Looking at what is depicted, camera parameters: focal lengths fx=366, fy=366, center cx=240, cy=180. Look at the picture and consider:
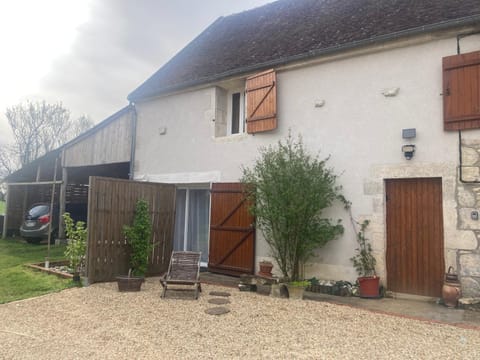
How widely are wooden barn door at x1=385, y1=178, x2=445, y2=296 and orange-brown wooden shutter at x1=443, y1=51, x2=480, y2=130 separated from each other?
97cm

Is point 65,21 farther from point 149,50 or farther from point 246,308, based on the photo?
point 246,308

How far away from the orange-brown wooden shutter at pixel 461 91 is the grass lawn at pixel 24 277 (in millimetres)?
7056

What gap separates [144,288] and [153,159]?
4043 millimetres

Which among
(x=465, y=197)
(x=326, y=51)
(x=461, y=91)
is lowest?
(x=465, y=197)

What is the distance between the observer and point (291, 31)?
8680mm

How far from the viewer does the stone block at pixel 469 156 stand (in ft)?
18.1

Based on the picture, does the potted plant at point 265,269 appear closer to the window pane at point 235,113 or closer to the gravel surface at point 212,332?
the gravel surface at point 212,332

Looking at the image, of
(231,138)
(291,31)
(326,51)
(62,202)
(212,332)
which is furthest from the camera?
(62,202)

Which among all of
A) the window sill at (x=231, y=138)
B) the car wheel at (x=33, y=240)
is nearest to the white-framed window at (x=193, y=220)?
the window sill at (x=231, y=138)

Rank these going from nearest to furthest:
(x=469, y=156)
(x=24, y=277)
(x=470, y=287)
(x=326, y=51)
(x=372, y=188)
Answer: (x=470, y=287) < (x=469, y=156) < (x=372, y=188) < (x=326, y=51) < (x=24, y=277)

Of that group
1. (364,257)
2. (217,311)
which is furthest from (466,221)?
(217,311)

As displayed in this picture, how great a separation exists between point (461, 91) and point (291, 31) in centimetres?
434

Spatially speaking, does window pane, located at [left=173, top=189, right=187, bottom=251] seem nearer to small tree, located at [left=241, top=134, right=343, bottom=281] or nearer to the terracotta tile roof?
the terracotta tile roof

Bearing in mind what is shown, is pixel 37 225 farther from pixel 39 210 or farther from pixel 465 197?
pixel 465 197
